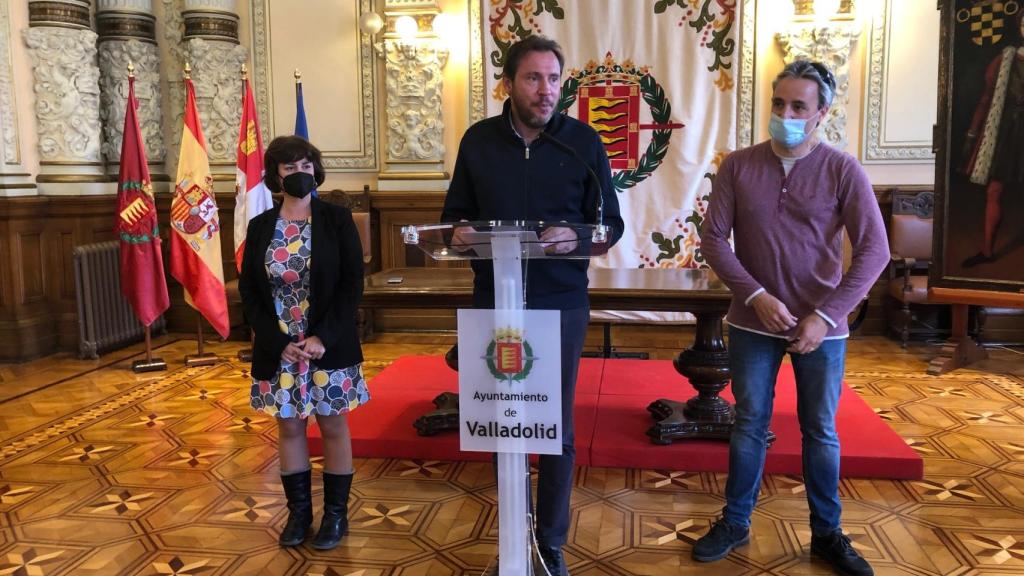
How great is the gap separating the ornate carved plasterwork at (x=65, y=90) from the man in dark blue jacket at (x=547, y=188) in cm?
469

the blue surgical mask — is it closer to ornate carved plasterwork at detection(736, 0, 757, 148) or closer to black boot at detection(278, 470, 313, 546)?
black boot at detection(278, 470, 313, 546)

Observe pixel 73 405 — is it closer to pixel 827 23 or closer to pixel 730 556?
pixel 730 556

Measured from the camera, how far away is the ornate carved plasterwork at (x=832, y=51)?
5.86m

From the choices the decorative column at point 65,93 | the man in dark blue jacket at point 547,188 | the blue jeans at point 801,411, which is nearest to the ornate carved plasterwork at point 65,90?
the decorative column at point 65,93

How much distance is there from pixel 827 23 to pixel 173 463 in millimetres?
5168

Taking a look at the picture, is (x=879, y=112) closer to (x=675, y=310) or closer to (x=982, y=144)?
(x=982, y=144)

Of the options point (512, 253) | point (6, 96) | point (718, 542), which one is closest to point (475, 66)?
point (6, 96)

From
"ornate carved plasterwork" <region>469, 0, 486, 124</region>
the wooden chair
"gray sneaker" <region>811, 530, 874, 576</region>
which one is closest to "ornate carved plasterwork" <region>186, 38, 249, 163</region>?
"ornate carved plasterwork" <region>469, 0, 486, 124</region>

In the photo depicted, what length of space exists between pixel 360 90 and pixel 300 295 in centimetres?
419

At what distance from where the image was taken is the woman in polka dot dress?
8.35 feet

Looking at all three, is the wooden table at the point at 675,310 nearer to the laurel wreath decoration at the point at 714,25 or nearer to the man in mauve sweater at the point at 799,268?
the man in mauve sweater at the point at 799,268

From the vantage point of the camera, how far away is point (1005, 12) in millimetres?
3078

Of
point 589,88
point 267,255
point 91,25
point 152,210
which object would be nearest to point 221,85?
point 91,25

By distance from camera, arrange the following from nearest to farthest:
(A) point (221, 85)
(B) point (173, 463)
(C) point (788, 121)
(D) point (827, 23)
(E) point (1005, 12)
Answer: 1. (C) point (788, 121)
2. (E) point (1005, 12)
3. (B) point (173, 463)
4. (D) point (827, 23)
5. (A) point (221, 85)
